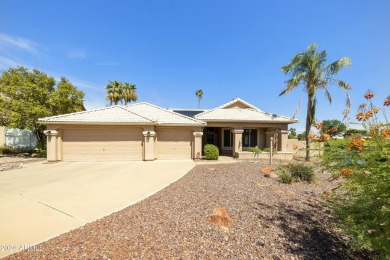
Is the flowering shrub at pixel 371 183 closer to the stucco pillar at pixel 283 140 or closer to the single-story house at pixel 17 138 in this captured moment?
the stucco pillar at pixel 283 140

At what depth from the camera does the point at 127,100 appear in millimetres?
33656

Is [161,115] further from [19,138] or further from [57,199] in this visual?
[19,138]

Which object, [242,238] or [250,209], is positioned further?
[250,209]

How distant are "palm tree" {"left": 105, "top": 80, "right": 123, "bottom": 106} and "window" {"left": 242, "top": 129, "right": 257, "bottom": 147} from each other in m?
23.6

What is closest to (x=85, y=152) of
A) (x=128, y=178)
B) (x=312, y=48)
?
(x=128, y=178)

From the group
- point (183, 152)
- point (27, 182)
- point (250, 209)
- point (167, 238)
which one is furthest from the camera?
point (183, 152)

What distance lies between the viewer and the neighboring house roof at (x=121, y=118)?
13.2m

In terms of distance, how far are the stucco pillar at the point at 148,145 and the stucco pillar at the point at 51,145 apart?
20.0 feet

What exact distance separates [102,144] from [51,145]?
10.6ft

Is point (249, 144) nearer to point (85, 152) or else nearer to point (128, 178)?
point (128, 178)

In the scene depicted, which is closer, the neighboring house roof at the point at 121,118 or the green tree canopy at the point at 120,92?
the neighboring house roof at the point at 121,118

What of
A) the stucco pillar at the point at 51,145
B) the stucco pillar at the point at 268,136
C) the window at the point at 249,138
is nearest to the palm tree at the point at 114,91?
the stucco pillar at the point at 51,145

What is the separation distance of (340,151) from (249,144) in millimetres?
14928

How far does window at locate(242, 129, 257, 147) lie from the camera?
717 inches
